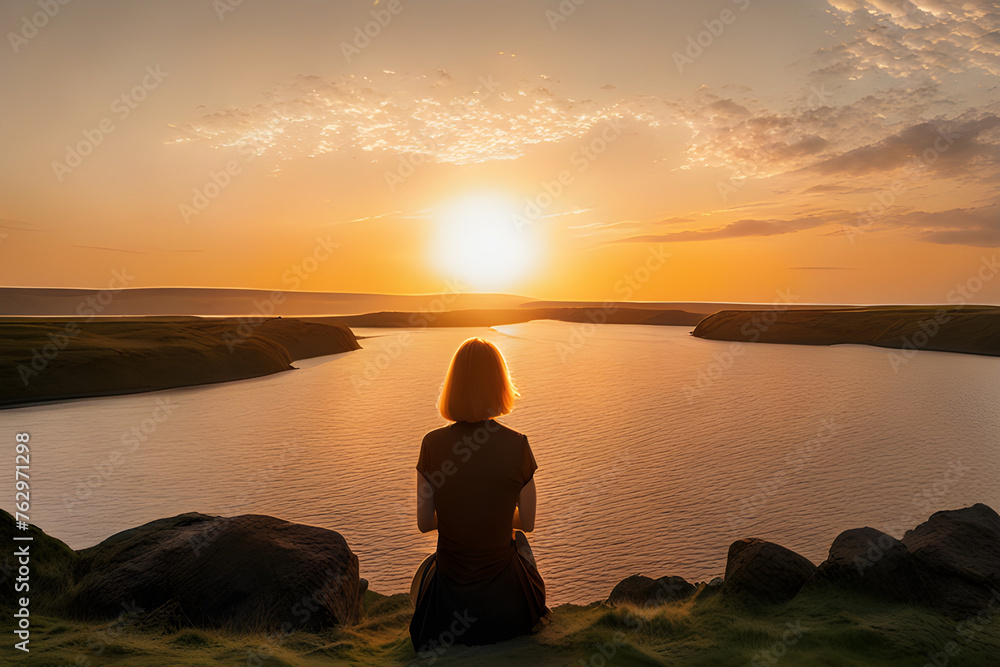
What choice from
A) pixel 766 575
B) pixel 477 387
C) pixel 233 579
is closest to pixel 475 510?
pixel 477 387

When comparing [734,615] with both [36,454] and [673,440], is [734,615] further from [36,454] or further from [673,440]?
[36,454]

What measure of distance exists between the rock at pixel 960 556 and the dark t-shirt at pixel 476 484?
4.91 metres

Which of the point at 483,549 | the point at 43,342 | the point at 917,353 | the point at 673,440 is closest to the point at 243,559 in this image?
the point at 483,549

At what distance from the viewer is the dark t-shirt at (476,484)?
4.39m

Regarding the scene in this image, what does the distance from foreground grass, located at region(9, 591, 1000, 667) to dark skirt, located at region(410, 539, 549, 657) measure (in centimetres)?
9

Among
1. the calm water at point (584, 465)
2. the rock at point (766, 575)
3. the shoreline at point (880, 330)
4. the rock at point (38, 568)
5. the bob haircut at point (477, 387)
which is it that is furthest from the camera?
the shoreline at point (880, 330)

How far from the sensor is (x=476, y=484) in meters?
4.42

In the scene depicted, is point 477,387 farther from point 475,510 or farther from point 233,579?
point 233,579

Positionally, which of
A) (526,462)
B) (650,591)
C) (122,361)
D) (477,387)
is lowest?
(650,591)

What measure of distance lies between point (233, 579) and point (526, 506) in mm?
3956

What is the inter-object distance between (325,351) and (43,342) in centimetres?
3392

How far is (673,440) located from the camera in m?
22.3

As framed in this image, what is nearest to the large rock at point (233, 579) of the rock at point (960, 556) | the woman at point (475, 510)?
the woman at point (475, 510)

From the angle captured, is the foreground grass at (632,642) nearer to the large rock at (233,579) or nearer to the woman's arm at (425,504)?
the large rock at (233,579)
